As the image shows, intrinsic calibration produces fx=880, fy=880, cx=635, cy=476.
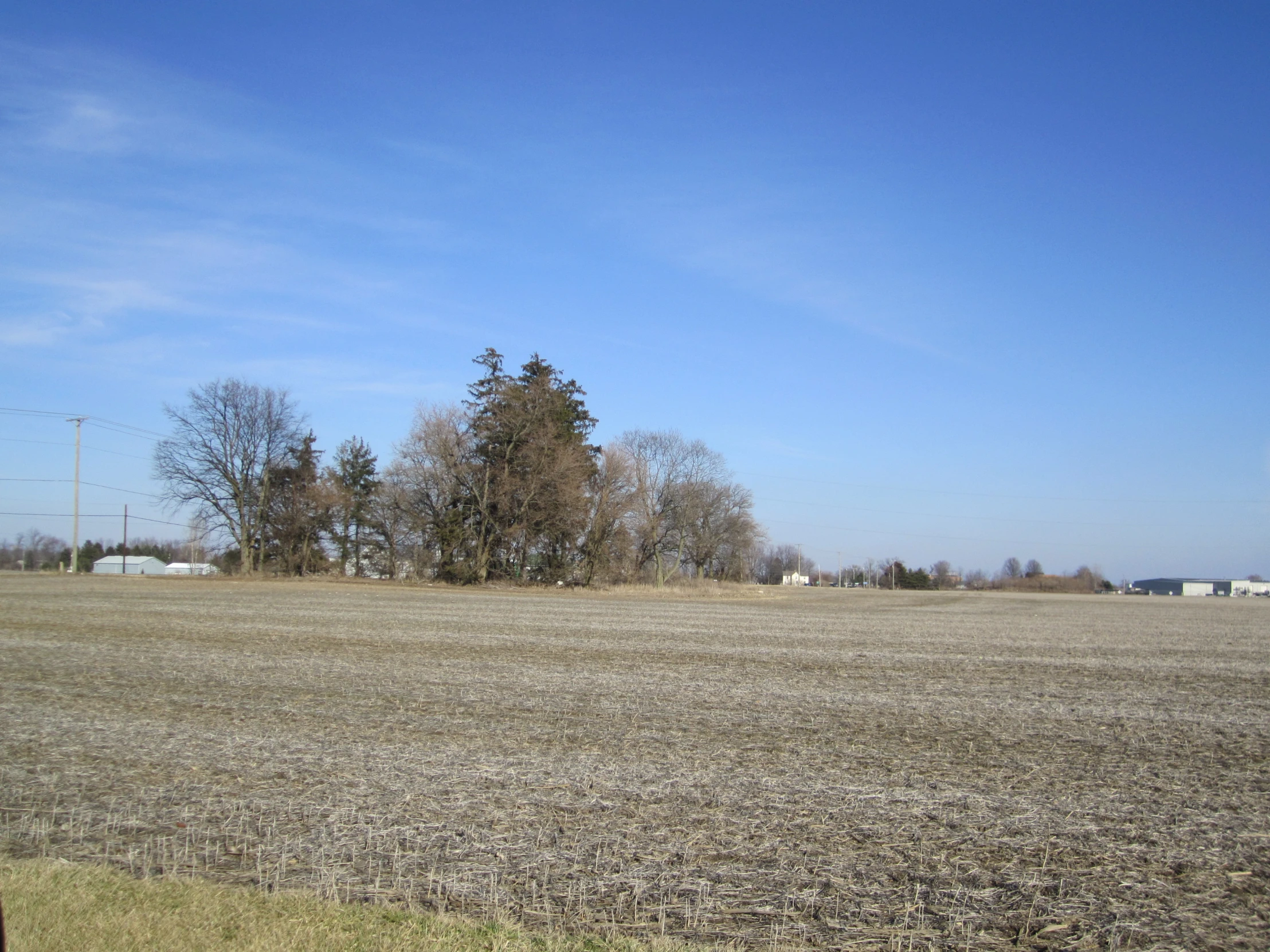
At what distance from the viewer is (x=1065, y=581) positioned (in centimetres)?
16862

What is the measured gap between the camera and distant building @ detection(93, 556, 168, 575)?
12738 cm

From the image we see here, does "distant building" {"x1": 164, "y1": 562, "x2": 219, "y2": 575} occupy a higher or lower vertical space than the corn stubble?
lower

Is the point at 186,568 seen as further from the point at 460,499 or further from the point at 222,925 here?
the point at 222,925

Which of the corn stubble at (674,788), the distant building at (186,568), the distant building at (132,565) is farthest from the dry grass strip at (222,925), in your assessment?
the distant building at (132,565)

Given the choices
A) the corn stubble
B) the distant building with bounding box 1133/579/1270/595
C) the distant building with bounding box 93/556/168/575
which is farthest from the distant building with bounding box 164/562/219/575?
the distant building with bounding box 1133/579/1270/595

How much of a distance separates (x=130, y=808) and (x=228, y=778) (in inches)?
37.8

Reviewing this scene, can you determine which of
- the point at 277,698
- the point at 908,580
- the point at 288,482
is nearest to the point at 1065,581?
the point at 908,580

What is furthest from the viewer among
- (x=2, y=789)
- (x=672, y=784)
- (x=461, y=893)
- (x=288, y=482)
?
(x=288, y=482)

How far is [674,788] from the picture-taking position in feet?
25.0

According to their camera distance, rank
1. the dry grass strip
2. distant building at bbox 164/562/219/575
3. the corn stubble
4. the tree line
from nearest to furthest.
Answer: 1. the dry grass strip
2. the corn stubble
3. the tree line
4. distant building at bbox 164/562/219/575

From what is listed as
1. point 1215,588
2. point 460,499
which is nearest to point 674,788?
point 460,499

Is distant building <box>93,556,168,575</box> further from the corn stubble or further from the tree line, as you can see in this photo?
the corn stubble

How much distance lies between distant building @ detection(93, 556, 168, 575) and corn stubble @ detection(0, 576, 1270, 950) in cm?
12708

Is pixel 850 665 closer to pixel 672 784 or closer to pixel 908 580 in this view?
pixel 672 784
